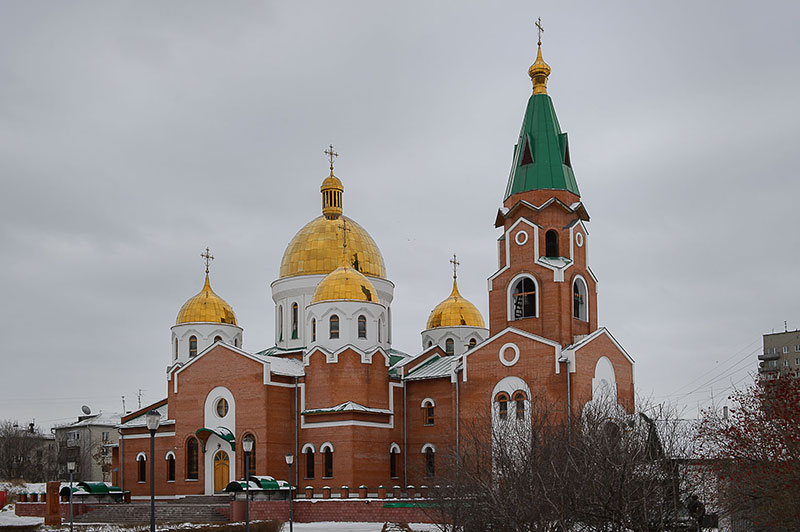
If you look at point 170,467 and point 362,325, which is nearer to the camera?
point 362,325

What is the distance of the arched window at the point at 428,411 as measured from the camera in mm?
40125

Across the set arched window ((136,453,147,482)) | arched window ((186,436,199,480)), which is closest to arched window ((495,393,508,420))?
arched window ((186,436,199,480))

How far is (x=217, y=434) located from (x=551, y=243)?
16.2 m

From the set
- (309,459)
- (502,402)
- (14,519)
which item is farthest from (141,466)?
(502,402)

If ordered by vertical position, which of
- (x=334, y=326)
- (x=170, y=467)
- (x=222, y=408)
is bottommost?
(x=170, y=467)

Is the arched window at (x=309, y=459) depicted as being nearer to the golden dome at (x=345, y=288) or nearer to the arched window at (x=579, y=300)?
the golden dome at (x=345, y=288)

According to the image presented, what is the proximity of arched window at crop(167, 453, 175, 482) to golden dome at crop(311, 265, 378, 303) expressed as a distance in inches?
410

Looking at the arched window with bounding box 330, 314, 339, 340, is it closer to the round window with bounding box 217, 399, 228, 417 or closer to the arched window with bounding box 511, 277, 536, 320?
the round window with bounding box 217, 399, 228, 417

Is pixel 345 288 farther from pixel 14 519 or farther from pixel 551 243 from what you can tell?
pixel 14 519

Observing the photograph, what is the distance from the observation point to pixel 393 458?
133 ft

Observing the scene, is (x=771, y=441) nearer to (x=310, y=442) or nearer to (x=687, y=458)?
(x=687, y=458)

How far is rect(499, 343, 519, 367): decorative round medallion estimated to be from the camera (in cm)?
3631

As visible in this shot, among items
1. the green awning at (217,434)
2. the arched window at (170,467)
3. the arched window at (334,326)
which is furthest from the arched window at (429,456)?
the arched window at (170,467)

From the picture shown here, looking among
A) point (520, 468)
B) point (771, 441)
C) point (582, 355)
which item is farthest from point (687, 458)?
point (582, 355)
